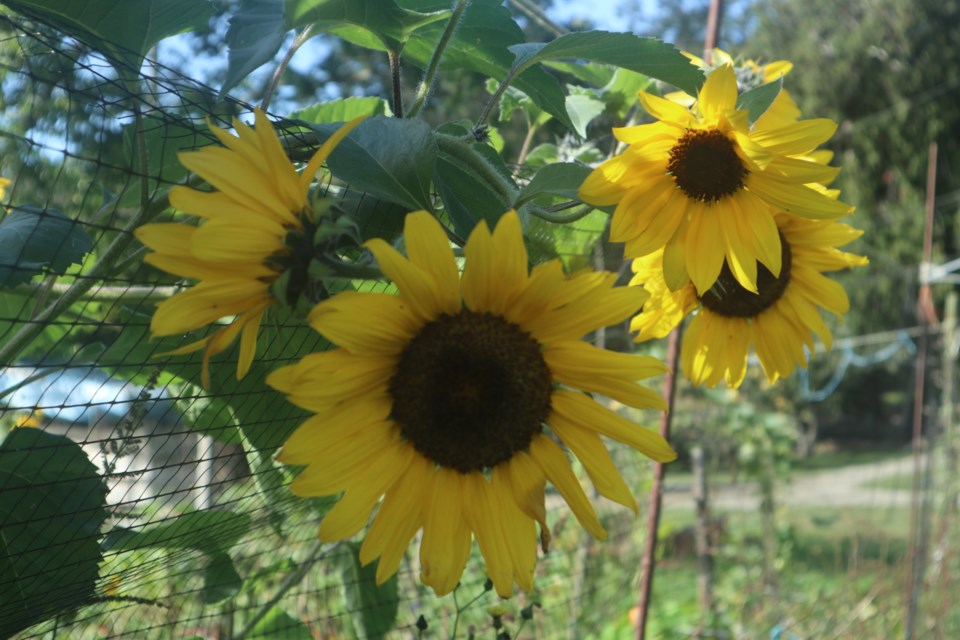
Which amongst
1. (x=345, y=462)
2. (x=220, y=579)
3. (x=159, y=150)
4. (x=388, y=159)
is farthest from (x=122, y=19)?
(x=220, y=579)

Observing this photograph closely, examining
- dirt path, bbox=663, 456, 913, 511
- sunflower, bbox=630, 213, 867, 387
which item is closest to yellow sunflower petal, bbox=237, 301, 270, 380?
sunflower, bbox=630, 213, 867, 387

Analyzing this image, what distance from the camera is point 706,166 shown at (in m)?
0.54

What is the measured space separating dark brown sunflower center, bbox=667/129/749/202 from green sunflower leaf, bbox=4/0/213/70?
0.28 meters

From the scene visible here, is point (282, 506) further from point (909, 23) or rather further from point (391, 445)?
point (909, 23)

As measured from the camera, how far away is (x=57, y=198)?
211cm

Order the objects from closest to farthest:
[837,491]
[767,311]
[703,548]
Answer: [767,311]
[703,548]
[837,491]

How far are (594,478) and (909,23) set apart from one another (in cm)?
1298

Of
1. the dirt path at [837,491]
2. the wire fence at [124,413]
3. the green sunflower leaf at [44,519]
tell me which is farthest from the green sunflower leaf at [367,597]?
the dirt path at [837,491]

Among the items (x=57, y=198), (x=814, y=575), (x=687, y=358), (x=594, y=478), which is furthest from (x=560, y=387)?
(x=814, y=575)

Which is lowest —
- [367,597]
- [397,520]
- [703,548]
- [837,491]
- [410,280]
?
[837,491]

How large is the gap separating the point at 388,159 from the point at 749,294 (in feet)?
1.06

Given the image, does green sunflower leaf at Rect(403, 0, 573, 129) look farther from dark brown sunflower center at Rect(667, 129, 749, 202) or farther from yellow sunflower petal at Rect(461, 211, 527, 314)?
yellow sunflower petal at Rect(461, 211, 527, 314)

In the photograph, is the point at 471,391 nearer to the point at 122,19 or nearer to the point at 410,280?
the point at 410,280

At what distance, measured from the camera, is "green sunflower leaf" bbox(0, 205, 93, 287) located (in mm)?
444
